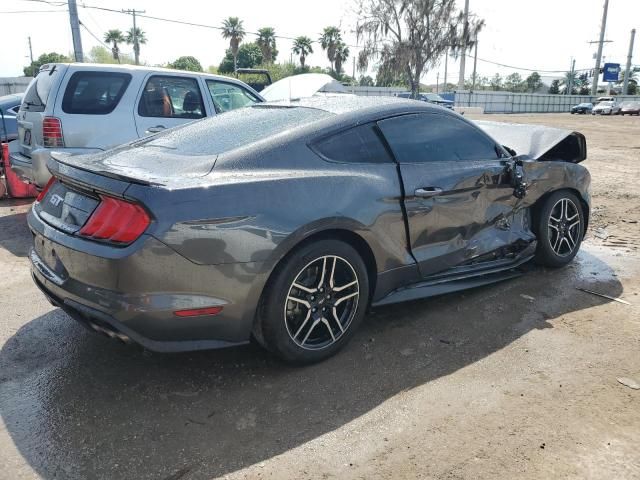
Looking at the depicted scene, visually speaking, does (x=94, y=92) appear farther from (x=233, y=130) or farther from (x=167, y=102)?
(x=233, y=130)

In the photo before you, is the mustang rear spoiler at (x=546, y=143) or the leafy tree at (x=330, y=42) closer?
the mustang rear spoiler at (x=546, y=143)

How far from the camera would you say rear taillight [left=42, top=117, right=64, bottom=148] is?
5891mm

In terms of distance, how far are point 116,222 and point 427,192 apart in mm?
1951

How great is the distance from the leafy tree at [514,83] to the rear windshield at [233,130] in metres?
101

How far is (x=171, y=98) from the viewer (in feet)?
22.2

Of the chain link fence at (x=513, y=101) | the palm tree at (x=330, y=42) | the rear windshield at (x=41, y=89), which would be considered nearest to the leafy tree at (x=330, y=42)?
the palm tree at (x=330, y=42)

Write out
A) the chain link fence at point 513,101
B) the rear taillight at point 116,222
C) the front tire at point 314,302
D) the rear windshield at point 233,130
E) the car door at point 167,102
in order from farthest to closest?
the chain link fence at point 513,101 → the car door at point 167,102 → the rear windshield at point 233,130 → the front tire at point 314,302 → the rear taillight at point 116,222

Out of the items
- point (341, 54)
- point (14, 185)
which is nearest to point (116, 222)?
point (14, 185)

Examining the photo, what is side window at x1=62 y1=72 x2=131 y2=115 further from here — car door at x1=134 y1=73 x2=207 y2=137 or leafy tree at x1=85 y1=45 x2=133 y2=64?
leafy tree at x1=85 y1=45 x2=133 y2=64

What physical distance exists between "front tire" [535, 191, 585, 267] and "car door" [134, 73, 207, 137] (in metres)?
4.39

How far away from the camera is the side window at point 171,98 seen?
258 inches

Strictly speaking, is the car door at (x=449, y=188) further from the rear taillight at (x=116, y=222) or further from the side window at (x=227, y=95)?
the side window at (x=227, y=95)

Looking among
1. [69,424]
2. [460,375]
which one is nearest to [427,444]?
[460,375]

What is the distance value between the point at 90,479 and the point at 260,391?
0.95 metres
